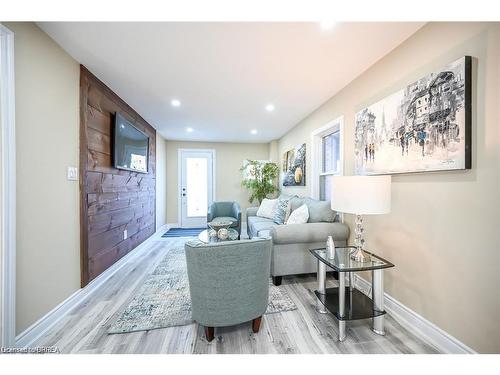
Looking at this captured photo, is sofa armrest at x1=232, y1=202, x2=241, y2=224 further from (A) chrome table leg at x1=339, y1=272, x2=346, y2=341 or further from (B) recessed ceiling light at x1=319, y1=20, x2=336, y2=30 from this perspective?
(B) recessed ceiling light at x1=319, y1=20, x2=336, y2=30

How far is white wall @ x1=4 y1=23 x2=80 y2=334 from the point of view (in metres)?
1.37

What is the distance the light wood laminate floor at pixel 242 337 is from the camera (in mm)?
1353

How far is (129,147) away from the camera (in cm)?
295

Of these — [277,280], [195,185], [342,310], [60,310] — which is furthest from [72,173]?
[195,185]

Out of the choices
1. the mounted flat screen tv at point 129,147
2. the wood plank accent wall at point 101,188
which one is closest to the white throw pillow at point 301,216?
the wood plank accent wall at point 101,188

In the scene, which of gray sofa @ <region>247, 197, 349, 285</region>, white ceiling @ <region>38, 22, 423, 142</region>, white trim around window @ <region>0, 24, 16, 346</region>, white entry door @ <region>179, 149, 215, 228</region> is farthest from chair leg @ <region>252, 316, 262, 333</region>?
white entry door @ <region>179, 149, 215, 228</region>

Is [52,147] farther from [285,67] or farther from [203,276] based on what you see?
[285,67]

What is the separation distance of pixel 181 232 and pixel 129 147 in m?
2.50

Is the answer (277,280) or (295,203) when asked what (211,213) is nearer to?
(295,203)

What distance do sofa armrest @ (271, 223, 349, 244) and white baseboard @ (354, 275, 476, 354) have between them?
70 centimetres

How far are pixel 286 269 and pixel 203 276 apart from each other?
1.20 m

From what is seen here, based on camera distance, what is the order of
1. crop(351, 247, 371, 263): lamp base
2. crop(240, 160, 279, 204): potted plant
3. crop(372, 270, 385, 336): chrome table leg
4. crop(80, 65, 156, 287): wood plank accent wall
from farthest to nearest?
crop(240, 160, 279, 204): potted plant → crop(80, 65, 156, 287): wood plank accent wall → crop(351, 247, 371, 263): lamp base → crop(372, 270, 385, 336): chrome table leg
